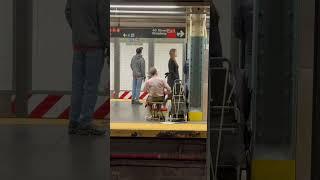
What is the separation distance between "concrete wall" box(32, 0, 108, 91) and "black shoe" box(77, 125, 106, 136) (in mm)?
129

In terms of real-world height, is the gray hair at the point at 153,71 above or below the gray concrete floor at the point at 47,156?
above

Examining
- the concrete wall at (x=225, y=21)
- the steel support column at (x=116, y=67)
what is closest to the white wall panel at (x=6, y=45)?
the steel support column at (x=116, y=67)

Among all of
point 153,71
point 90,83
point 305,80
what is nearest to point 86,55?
point 90,83

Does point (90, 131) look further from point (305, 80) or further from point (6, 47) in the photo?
point (305, 80)

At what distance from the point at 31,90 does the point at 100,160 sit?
11.0 inches

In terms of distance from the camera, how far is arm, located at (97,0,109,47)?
110cm

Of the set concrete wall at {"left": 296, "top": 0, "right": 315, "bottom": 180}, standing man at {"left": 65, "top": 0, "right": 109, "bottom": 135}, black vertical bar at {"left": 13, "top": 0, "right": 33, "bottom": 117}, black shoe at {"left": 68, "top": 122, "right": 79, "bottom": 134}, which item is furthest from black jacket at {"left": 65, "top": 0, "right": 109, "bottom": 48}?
concrete wall at {"left": 296, "top": 0, "right": 315, "bottom": 180}

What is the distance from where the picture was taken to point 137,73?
3.61 ft

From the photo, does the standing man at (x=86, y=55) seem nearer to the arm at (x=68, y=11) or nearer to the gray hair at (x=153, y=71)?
the arm at (x=68, y=11)

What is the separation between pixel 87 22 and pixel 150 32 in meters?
0.19

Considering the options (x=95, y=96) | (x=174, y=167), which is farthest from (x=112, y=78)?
(x=174, y=167)

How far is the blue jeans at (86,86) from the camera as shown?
114 cm

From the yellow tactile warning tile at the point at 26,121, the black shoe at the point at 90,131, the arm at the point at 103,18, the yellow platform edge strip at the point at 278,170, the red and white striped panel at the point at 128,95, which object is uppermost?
the arm at the point at 103,18

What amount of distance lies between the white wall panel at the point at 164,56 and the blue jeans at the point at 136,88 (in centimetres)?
6
